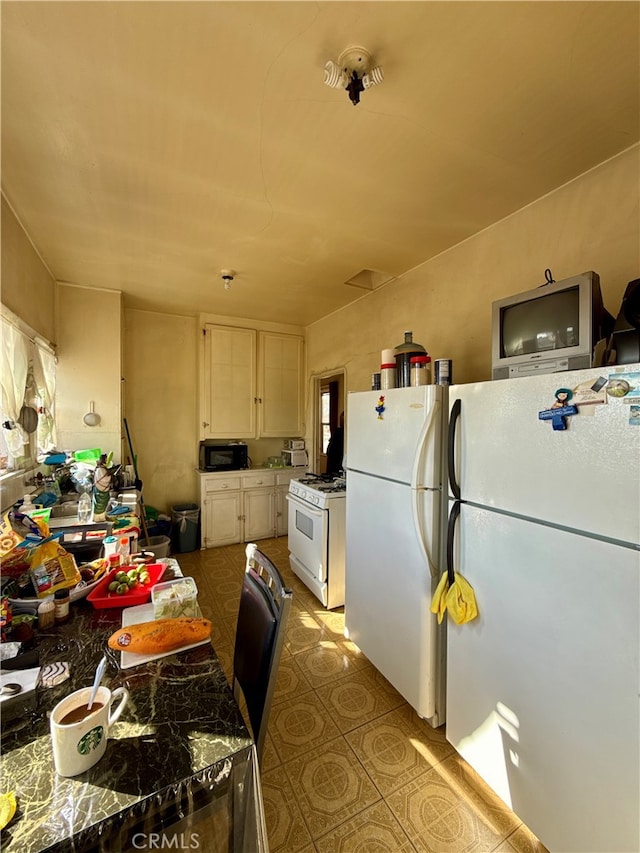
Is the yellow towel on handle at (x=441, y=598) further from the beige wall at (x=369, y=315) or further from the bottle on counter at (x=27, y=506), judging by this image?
the bottle on counter at (x=27, y=506)

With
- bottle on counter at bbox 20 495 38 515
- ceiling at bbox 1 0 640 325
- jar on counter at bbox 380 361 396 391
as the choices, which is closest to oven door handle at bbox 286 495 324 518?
jar on counter at bbox 380 361 396 391

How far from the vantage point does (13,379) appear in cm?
206

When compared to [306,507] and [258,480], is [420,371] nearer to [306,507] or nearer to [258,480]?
[306,507]

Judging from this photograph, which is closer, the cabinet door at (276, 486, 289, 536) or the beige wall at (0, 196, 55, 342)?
the beige wall at (0, 196, 55, 342)

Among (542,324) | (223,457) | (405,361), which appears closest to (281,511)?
(223,457)

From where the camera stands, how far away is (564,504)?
111cm

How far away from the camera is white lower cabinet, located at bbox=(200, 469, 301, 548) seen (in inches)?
151

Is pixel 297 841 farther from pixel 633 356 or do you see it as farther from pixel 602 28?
pixel 602 28

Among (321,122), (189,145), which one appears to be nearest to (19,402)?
(189,145)

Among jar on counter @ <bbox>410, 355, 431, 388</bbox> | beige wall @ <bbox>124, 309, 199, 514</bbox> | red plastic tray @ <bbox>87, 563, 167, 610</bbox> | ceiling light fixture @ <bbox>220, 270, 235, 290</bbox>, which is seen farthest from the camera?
beige wall @ <bbox>124, 309, 199, 514</bbox>

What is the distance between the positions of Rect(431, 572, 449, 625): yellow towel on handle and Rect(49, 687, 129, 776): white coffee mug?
50.0 inches

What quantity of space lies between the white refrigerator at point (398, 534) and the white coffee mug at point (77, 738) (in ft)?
4.19

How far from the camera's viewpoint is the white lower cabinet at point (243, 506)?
3.83m

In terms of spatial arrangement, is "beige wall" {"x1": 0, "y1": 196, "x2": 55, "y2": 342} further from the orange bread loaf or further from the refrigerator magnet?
the refrigerator magnet
